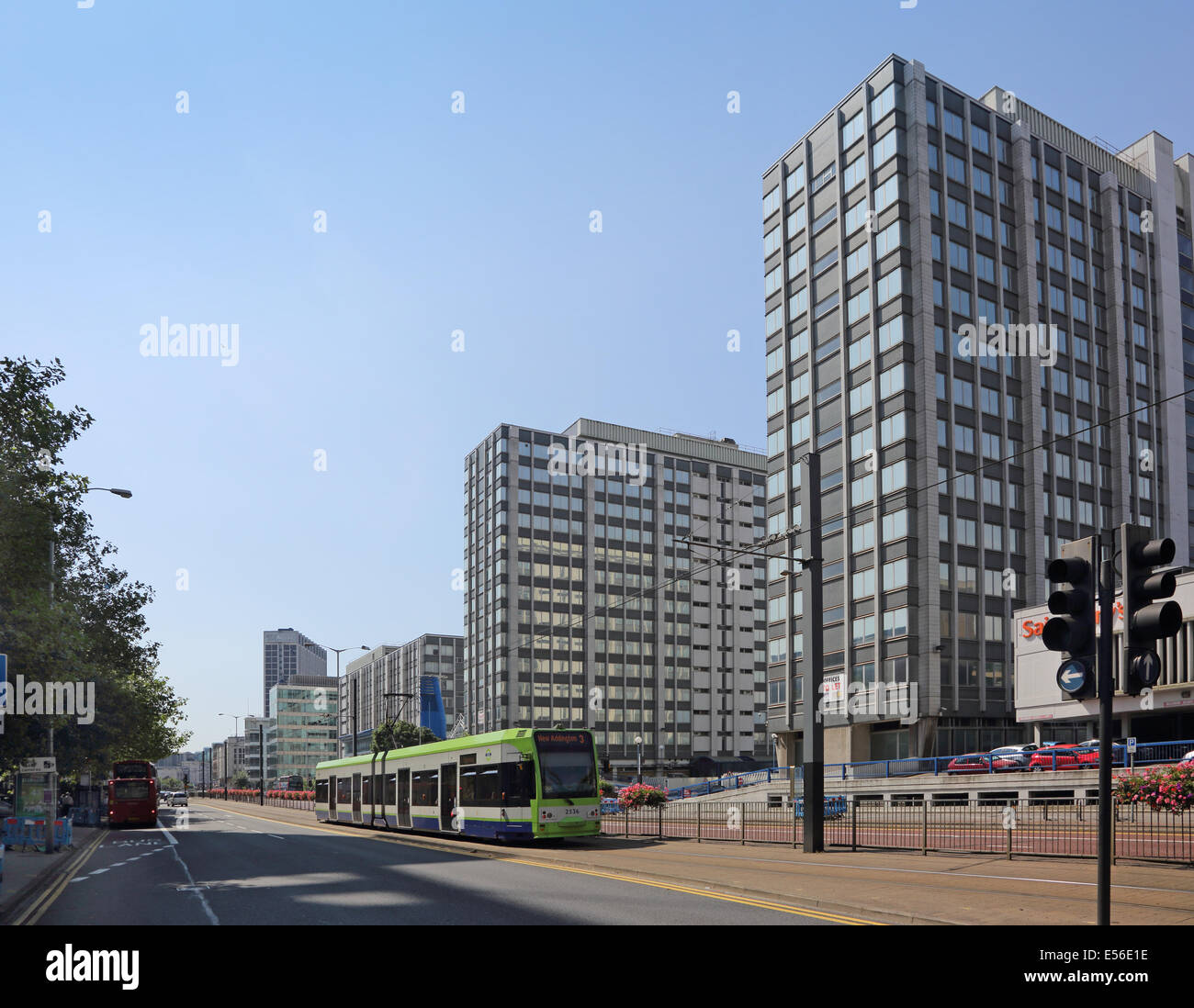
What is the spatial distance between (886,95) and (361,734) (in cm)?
13205

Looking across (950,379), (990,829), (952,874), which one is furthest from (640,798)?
(950,379)

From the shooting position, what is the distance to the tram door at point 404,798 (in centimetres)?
3853

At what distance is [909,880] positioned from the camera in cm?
1731

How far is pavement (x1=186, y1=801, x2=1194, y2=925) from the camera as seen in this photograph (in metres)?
13.1

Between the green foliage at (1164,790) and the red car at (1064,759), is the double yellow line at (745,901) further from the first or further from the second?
the red car at (1064,759)

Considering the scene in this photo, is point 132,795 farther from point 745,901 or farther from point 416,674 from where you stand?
point 416,674

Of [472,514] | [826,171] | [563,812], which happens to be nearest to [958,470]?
[826,171]

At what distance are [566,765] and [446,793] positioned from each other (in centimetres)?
628

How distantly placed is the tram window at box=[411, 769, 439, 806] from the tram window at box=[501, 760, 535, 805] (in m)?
6.44

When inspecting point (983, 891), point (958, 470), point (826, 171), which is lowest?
point (983, 891)

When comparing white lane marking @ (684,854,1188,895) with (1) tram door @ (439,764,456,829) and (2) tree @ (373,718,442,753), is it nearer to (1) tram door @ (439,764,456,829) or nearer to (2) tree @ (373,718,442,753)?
(1) tram door @ (439,764,456,829)

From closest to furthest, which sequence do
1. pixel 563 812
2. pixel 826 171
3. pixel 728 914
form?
pixel 728 914, pixel 563 812, pixel 826 171
